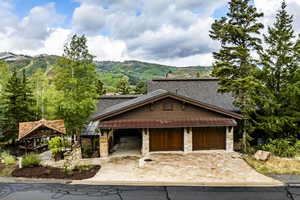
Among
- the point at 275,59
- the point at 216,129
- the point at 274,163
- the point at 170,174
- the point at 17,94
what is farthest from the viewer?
the point at 17,94

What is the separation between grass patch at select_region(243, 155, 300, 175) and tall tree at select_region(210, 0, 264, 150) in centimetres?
316

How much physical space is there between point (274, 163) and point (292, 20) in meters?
10.3

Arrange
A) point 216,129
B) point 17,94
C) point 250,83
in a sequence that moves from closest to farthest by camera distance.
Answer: point 250,83 < point 216,129 < point 17,94

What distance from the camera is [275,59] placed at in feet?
53.1

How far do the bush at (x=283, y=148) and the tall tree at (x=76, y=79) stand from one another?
47.3 feet

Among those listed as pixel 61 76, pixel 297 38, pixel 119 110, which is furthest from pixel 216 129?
pixel 61 76

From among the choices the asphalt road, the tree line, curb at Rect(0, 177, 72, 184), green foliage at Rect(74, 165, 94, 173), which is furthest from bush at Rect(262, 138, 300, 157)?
curb at Rect(0, 177, 72, 184)

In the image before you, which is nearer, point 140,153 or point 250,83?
point 250,83

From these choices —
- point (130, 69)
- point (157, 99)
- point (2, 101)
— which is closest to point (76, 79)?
point (157, 99)

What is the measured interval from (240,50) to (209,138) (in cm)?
710

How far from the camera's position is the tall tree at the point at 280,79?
619 inches

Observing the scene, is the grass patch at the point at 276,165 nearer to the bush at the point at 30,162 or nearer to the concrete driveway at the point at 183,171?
the concrete driveway at the point at 183,171

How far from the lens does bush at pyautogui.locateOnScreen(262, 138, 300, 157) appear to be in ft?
48.7

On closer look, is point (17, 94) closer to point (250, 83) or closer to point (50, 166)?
point (50, 166)
